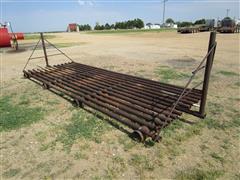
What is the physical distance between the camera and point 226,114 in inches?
144

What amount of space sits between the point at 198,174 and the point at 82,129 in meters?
1.86

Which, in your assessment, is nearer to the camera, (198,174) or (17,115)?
(198,174)

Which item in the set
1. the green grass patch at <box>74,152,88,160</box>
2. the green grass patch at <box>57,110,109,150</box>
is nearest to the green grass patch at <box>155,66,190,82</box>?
the green grass patch at <box>57,110,109,150</box>

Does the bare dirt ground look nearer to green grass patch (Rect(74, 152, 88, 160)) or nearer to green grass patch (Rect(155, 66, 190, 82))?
green grass patch (Rect(74, 152, 88, 160))

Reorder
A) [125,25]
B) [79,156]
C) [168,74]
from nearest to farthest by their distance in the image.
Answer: [79,156]
[168,74]
[125,25]

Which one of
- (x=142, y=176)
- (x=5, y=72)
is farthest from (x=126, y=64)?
(x=142, y=176)

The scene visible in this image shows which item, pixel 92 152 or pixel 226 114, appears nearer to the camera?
pixel 92 152

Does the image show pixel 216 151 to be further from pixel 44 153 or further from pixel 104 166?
pixel 44 153

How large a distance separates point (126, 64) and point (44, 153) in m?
6.04

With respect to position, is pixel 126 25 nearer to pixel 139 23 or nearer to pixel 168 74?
pixel 139 23

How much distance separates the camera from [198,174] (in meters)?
2.29

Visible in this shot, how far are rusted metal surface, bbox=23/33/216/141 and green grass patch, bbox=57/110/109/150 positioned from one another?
0.80ft

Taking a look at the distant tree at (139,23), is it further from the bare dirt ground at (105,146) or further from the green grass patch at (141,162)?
the green grass patch at (141,162)

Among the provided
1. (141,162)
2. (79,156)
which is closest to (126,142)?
(141,162)
